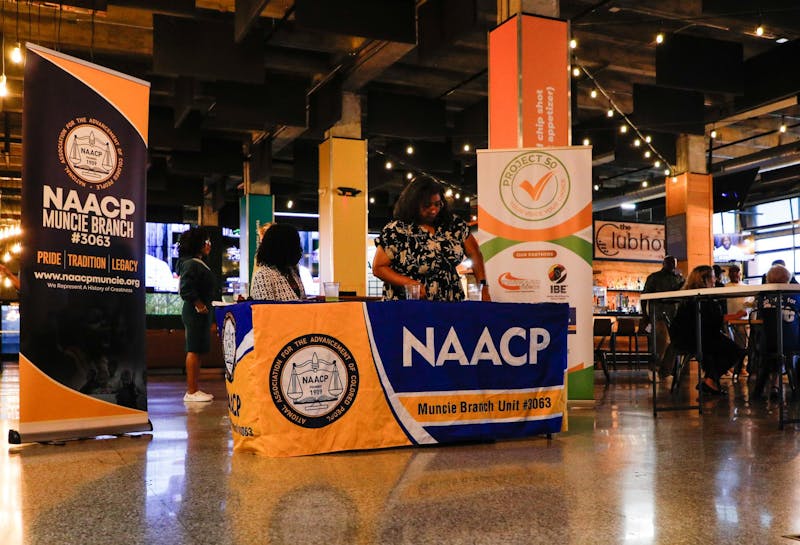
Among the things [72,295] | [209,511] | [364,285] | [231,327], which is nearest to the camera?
[209,511]

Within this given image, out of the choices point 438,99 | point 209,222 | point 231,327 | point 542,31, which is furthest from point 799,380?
point 209,222

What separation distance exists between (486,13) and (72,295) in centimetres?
689

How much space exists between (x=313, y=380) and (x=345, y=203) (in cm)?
848

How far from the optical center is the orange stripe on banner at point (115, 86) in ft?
14.0

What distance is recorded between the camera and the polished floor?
2.25m

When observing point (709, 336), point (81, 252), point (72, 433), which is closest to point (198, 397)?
point (72, 433)

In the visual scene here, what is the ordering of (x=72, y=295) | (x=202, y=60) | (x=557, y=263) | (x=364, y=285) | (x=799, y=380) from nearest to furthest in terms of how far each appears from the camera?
1. (x=72, y=295)
2. (x=557, y=263)
3. (x=799, y=380)
4. (x=202, y=60)
5. (x=364, y=285)

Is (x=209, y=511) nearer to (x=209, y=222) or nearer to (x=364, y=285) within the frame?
(x=364, y=285)

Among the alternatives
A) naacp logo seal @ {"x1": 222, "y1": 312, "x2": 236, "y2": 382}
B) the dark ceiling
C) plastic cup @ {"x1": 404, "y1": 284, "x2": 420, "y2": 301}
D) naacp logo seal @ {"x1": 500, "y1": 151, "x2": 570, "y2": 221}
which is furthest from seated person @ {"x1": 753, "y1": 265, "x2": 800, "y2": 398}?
naacp logo seal @ {"x1": 222, "y1": 312, "x2": 236, "y2": 382}

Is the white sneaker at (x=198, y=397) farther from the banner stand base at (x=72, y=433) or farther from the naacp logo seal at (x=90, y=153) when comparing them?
the naacp logo seal at (x=90, y=153)

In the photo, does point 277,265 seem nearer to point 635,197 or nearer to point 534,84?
point 534,84

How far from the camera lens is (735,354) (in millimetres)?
6746

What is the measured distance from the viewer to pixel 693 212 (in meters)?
13.0

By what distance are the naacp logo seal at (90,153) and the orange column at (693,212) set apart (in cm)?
1043
